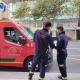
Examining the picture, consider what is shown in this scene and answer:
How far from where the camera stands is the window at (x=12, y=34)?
14406 millimetres

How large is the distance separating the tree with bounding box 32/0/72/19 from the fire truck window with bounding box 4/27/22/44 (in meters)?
39.0

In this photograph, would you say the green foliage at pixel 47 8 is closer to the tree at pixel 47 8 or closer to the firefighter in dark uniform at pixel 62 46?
the tree at pixel 47 8

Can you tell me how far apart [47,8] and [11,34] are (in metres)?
39.6

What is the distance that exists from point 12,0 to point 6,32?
4852cm

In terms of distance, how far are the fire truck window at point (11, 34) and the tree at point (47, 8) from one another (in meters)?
39.0

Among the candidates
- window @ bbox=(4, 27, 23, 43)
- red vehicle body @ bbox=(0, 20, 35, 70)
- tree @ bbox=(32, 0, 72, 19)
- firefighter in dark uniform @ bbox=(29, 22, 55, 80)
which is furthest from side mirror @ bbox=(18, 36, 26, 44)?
tree @ bbox=(32, 0, 72, 19)

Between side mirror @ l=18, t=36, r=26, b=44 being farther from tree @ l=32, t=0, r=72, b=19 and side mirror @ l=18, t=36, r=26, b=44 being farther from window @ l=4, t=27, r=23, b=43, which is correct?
tree @ l=32, t=0, r=72, b=19

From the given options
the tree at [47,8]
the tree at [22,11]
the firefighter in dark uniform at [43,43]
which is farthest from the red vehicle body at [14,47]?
the tree at [22,11]

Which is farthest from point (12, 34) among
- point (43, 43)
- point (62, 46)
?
point (43, 43)

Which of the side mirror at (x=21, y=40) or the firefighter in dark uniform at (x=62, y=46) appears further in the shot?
the side mirror at (x=21, y=40)

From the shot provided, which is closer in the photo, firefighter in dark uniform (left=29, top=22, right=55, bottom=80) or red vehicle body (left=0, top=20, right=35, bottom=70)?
firefighter in dark uniform (left=29, top=22, right=55, bottom=80)

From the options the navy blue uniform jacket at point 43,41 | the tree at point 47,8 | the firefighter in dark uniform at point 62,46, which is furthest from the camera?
the tree at point 47,8

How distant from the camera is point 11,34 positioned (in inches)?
572

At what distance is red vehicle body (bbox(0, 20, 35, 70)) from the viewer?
47.1 ft
